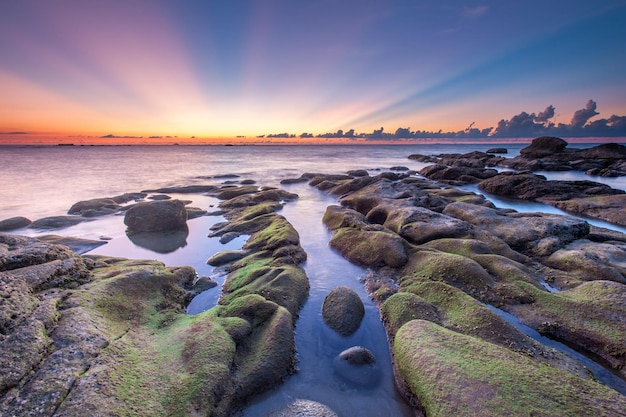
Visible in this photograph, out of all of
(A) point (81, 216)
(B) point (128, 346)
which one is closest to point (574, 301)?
(B) point (128, 346)

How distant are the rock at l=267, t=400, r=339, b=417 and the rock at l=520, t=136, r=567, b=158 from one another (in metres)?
85.4

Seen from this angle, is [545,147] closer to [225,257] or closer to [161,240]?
[225,257]

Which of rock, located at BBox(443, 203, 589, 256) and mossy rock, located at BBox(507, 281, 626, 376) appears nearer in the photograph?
mossy rock, located at BBox(507, 281, 626, 376)

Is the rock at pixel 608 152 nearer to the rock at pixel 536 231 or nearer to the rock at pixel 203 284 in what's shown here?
the rock at pixel 536 231

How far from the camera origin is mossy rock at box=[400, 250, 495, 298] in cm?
1067

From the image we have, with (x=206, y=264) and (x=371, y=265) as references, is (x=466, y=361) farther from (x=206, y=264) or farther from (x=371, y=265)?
(x=206, y=264)

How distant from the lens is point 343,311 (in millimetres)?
9594

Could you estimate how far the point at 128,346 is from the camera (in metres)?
6.62

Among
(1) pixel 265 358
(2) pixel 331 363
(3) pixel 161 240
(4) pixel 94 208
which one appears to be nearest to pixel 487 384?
(2) pixel 331 363

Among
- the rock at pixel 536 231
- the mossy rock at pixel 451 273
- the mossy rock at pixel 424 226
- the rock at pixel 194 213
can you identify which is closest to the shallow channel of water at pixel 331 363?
the mossy rock at pixel 451 273

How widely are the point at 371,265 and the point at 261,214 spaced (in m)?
10.6

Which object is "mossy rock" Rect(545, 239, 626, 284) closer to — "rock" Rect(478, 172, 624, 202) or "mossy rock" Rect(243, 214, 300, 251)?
"mossy rock" Rect(243, 214, 300, 251)

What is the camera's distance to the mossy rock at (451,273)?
10.7m

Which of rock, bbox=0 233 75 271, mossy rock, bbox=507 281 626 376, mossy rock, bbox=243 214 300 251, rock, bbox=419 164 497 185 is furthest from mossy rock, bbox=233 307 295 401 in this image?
rock, bbox=419 164 497 185
